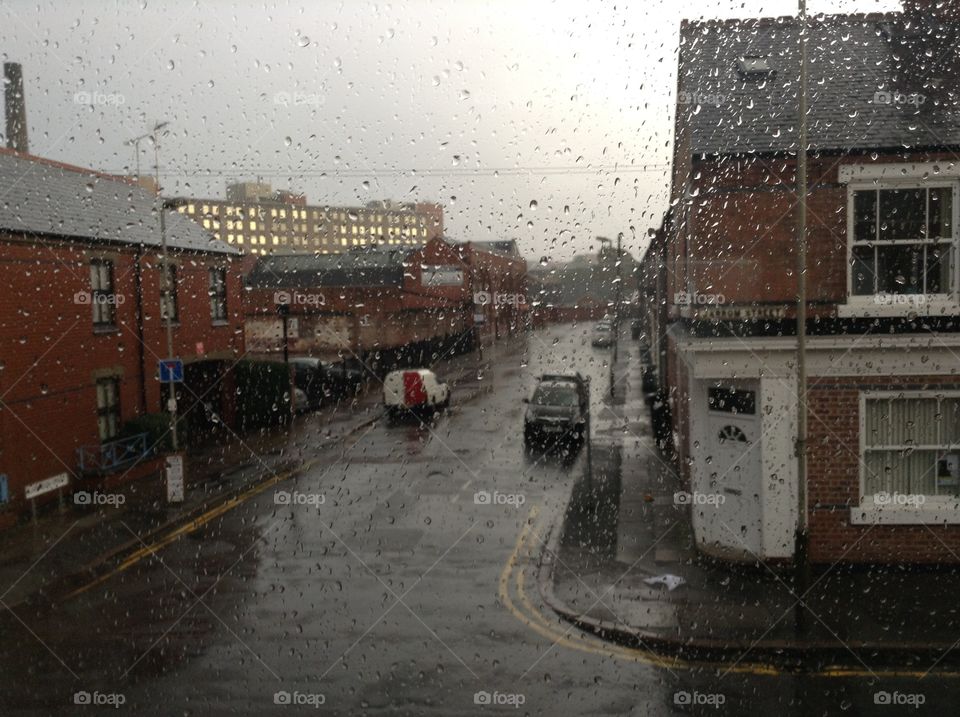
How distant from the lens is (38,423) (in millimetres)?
11617

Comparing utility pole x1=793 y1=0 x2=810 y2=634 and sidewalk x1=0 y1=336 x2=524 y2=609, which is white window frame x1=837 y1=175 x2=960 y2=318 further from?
sidewalk x1=0 y1=336 x2=524 y2=609

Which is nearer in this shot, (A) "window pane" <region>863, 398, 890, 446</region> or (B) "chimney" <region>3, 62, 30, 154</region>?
(A) "window pane" <region>863, 398, 890, 446</region>

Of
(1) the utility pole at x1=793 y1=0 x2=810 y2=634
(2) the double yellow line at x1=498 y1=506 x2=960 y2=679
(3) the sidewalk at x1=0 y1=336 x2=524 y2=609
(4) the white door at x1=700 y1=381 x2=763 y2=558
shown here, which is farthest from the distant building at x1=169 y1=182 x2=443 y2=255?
(4) the white door at x1=700 y1=381 x2=763 y2=558

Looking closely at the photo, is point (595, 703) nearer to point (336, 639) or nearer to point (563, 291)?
point (336, 639)

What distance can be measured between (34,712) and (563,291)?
442 centimetres

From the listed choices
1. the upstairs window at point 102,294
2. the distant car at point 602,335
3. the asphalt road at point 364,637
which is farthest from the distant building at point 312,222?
the upstairs window at point 102,294

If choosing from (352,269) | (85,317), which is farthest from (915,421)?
(85,317)

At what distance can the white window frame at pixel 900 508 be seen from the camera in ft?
25.3

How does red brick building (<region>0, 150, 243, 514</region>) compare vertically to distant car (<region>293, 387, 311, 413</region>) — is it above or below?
above

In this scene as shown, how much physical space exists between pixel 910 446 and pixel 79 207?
1243 cm

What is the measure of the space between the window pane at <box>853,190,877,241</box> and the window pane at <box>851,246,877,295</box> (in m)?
0.13

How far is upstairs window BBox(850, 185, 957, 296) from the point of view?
25.2 feet

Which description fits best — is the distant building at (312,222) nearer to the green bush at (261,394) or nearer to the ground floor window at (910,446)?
the ground floor window at (910,446)

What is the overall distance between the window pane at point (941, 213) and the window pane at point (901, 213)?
11 centimetres
